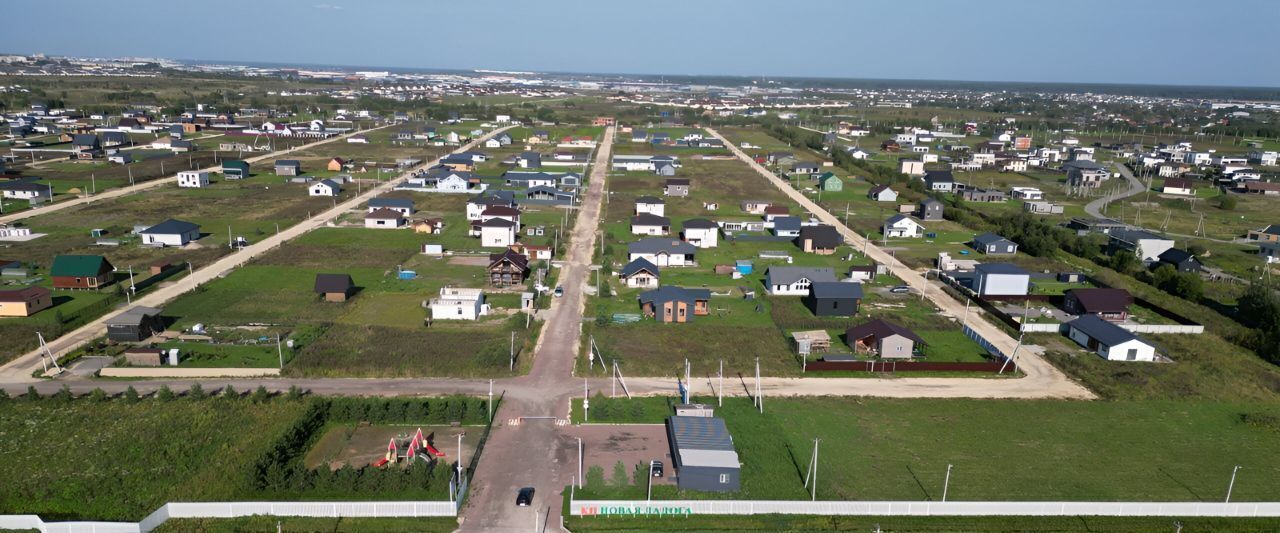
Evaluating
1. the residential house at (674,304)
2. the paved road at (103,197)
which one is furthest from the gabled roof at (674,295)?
the paved road at (103,197)

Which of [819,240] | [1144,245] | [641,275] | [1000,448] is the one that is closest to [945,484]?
[1000,448]

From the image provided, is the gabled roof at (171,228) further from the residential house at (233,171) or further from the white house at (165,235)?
the residential house at (233,171)

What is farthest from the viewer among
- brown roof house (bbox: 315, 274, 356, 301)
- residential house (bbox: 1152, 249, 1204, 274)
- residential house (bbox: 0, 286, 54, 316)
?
residential house (bbox: 1152, 249, 1204, 274)

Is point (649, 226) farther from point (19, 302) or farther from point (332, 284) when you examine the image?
point (19, 302)

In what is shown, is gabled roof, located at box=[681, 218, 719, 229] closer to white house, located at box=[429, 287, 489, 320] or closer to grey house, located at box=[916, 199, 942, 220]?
white house, located at box=[429, 287, 489, 320]

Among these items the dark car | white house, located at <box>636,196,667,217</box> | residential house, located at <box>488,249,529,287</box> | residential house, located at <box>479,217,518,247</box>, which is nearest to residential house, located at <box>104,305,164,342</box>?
residential house, located at <box>488,249,529,287</box>

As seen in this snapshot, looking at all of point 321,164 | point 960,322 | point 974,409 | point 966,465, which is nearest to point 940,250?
point 960,322

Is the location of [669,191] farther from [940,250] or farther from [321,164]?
[321,164]
